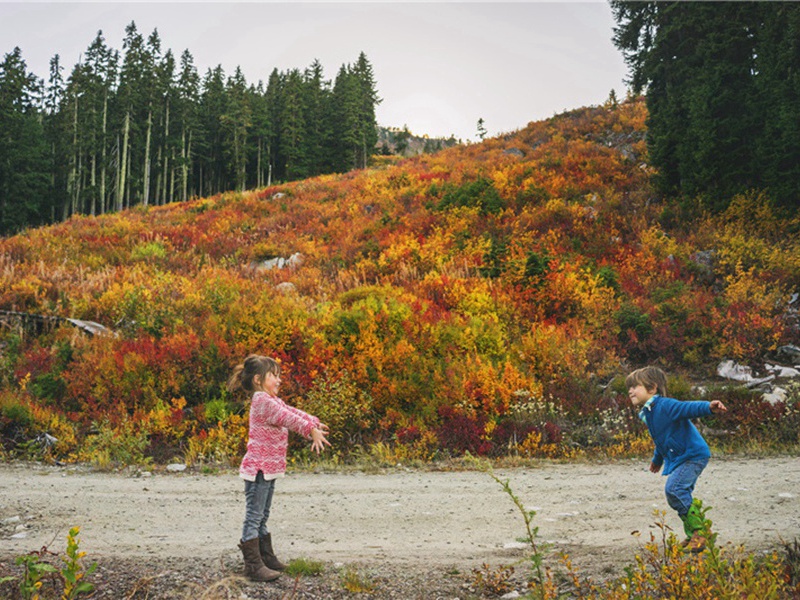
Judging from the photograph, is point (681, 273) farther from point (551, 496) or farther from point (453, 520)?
point (453, 520)

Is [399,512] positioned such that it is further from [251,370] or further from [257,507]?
[251,370]

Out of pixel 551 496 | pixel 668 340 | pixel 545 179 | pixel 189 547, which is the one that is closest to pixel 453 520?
pixel 551 496

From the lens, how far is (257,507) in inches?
162

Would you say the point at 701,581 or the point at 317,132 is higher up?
the point at 317,132

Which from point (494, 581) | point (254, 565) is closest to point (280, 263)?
point (254, 565)

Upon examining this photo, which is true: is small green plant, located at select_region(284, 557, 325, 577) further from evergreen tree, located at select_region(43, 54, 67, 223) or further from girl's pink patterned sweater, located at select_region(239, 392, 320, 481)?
evergreen tree, located at select_region(43, 54, 67, 223)

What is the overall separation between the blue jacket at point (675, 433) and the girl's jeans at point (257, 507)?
3.15 m

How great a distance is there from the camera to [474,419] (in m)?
8.21

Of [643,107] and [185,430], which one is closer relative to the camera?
[185,430]

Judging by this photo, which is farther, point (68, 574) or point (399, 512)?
point (399, 512)

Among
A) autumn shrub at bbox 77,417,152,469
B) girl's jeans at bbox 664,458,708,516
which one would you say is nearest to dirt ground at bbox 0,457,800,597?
autumn shrub at bbox 77,417,152,469

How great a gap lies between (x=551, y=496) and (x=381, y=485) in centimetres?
197

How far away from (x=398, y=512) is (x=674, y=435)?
8.94 ft

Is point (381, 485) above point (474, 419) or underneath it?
underneath
